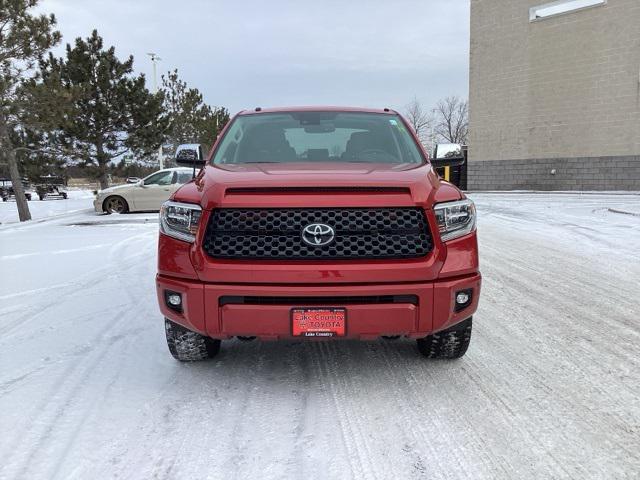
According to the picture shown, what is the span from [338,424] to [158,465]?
2.92ft

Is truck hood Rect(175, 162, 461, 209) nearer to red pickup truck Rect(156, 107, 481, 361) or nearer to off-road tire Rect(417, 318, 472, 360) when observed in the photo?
red pickup truck Rect(156, 107, 481, 361)

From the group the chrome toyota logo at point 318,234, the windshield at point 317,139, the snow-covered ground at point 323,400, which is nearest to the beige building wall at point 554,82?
the snow-covered ground at point 323,400

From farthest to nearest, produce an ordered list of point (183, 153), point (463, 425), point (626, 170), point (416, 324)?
point (626, 170)
point (183, 153)
point (416, 324)
point (463, 425)

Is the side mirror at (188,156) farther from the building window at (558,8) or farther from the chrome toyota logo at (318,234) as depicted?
the building window at (558,8)

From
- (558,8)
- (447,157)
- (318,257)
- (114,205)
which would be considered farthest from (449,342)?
(558,8)

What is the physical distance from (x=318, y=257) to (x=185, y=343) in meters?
1.15

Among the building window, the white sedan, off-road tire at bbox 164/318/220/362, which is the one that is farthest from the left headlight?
the building window

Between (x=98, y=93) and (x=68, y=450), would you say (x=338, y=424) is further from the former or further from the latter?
(x=98, y=93)

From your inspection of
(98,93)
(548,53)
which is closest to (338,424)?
(98,93)

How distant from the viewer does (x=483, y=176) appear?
87.7ft

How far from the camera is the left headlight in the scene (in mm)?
2877

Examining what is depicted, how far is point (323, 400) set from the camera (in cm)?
288

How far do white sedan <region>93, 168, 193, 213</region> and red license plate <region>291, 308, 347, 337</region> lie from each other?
46.2 feet

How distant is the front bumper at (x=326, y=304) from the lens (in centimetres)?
270
